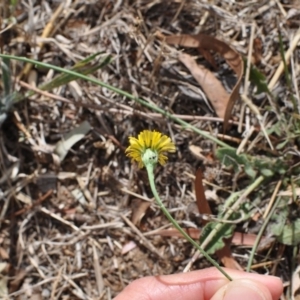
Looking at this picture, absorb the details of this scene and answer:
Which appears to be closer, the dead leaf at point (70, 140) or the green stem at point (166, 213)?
the green stem at point (166, 213)

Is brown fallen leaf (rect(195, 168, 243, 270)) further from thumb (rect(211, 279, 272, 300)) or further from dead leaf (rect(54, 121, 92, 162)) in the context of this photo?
dead leaf (rect(54, 121, 92, 162))

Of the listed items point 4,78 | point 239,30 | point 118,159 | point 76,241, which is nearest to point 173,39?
point 239,30

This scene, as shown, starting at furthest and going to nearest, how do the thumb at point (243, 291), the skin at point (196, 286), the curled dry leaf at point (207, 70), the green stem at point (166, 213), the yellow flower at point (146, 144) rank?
the curled dry leaf at point (207, 70)
the skin at point (196, 286)
the thumb at point (243, 291)
the yellow flower at point (146, 144)
the green stem at point (166, 213)

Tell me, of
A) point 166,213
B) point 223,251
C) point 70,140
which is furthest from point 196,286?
point 70,140

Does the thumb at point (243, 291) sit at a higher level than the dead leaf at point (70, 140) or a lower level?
lower

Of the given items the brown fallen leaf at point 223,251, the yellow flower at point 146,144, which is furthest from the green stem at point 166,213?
the brown fallen leaf at point 223,251

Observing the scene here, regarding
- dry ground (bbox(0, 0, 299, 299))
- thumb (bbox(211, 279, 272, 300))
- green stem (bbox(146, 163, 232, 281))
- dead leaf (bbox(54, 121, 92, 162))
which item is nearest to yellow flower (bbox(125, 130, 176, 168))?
green stem (bbox(146, 163, 232, 281))

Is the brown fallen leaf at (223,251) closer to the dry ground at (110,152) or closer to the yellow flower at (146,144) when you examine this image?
the dry ground at (110,152)

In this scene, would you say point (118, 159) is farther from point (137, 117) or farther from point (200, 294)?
point (200, 294)

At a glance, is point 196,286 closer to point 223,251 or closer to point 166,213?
point 223,251
